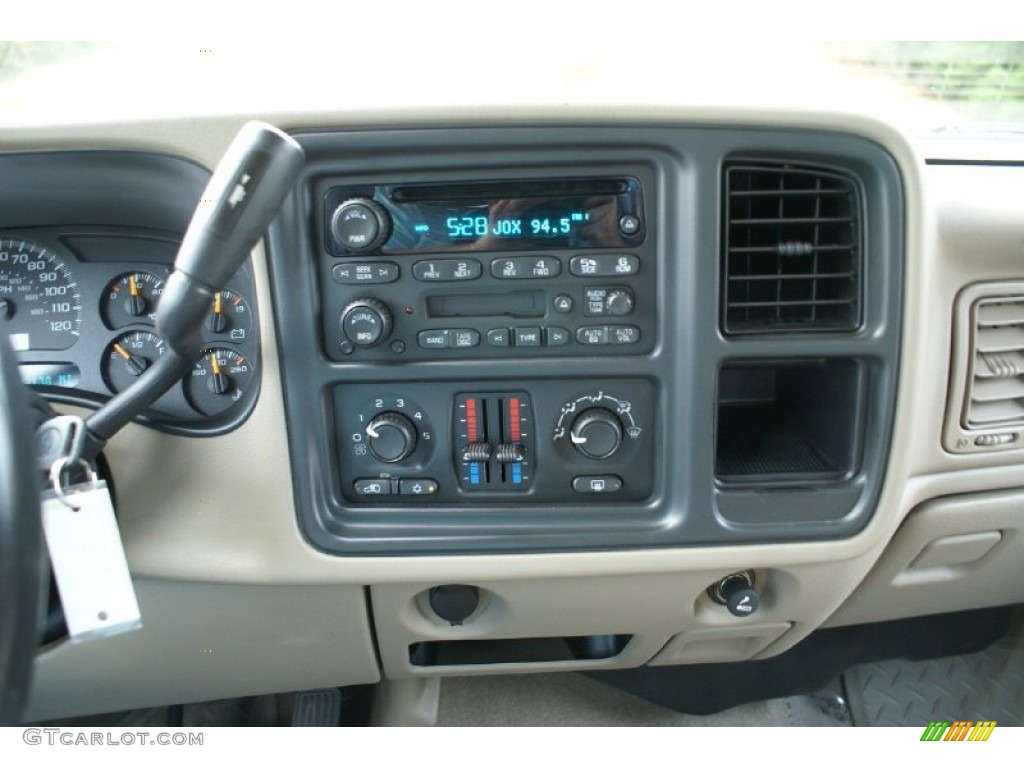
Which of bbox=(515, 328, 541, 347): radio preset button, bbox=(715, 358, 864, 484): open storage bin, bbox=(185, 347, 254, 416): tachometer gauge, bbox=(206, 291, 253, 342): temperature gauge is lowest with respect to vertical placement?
bbox=(715, 358, 864, 484): open storage bin

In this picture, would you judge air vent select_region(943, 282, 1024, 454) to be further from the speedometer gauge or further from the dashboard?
the speedometer gauge

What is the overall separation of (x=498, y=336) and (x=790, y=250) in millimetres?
388

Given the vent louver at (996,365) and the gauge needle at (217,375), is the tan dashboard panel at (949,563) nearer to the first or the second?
the vent louver at (996,365)

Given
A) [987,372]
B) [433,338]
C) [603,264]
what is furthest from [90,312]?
[987,372]

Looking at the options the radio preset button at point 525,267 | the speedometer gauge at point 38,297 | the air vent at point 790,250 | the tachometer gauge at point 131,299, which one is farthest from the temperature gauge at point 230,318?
the air vent at point 790,250

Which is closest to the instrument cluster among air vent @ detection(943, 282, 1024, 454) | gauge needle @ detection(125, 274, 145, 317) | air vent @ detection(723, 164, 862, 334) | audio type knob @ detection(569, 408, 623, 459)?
gauge needle @ detection(125, 274, 145, 317)

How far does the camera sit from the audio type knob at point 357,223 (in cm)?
95

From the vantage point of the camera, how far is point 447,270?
968mm

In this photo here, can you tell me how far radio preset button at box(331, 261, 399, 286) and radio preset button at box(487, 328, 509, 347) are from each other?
5.4 inches

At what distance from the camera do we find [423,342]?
99 centimetres

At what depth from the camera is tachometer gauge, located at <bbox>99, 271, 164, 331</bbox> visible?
1.06m

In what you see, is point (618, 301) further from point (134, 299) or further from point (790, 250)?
point (134, 299)

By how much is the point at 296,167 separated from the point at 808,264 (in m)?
0.65

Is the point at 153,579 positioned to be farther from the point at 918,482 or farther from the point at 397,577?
the point at 918,482
